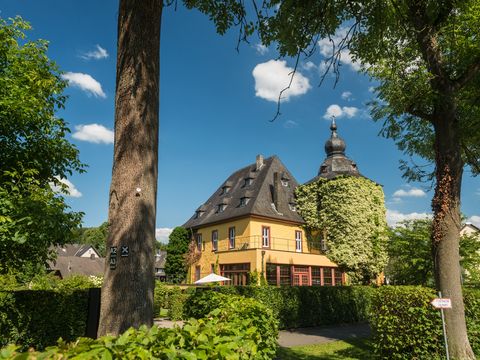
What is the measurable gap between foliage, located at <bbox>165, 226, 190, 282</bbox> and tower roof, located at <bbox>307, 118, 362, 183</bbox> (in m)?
14.0

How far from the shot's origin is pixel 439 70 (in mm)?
9523

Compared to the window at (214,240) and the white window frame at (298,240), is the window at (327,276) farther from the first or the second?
the window at (214,240)

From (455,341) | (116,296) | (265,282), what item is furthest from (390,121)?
(265,282)

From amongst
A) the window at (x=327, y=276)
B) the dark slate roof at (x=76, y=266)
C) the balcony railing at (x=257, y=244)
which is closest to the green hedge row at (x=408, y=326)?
the balcony railing at (x=257, y=244)

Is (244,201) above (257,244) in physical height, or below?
above

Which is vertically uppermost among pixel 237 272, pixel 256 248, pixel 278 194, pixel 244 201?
pixel 278 194

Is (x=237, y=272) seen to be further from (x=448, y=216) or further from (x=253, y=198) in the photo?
(x=448, y=216)

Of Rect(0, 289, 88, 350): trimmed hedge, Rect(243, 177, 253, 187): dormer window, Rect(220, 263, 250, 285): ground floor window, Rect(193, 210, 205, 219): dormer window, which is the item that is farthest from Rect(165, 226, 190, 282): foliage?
Rect(0, 289, 88, 350): trimmed hedge

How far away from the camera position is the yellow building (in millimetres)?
30453

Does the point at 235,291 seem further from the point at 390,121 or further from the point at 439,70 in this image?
the point at 439,70

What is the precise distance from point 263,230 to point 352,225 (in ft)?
24.7

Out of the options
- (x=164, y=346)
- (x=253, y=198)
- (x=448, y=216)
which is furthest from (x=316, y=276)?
(x=164, y=346)

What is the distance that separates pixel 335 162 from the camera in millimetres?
37375

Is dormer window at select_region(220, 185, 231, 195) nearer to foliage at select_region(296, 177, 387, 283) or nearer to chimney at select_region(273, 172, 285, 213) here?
chimney at select_region(273, 172, 285, 213)
